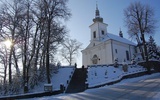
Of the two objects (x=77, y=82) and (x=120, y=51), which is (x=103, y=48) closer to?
(x=120, y=51)

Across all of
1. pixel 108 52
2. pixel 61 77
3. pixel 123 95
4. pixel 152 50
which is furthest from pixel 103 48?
pixel 123 95

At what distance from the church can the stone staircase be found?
54.2 ft

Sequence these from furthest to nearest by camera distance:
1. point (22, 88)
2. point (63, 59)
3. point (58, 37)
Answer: point (63, 59) < point (58, 37) < point (22, 88)

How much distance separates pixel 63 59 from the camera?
51.9m

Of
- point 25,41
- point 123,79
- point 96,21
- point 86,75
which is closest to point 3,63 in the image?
point 25,41

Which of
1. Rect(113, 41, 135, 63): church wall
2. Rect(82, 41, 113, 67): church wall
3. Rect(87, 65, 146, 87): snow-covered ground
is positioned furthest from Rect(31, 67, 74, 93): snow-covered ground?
Rect(113, 41, 135, 63): church wall

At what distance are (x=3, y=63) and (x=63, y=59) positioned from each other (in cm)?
2577

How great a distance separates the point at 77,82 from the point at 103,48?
25.2 meters

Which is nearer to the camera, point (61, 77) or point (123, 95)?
point (123, 95)

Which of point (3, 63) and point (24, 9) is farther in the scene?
point (3, 63)

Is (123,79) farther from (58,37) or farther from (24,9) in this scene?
(24,9)

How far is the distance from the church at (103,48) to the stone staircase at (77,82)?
54.2 feet

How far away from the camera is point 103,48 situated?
157ft

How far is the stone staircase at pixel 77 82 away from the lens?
2052 centimetres
